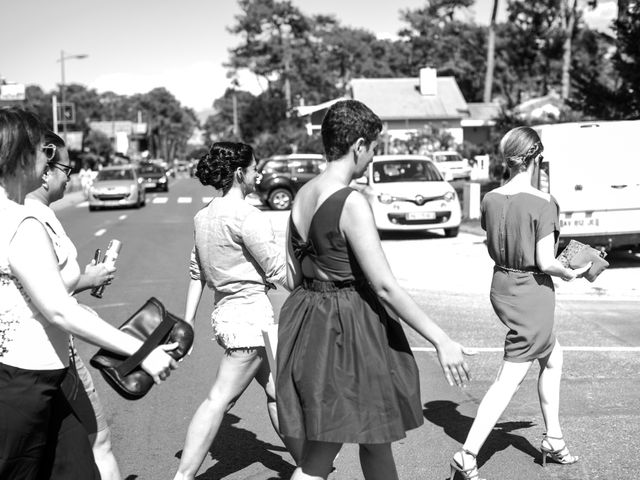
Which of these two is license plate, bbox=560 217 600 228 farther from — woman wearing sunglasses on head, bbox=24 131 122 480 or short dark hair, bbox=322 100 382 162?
woman wearing sunglasses on head, bbox=24 131 122 480

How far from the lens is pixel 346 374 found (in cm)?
312

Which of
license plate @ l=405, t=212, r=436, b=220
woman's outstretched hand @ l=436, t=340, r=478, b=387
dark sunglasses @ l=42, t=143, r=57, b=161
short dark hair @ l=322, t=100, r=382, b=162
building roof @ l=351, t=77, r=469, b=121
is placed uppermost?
building roof @ l=351, t=77, r=469, b=121

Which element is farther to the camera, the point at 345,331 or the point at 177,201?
the point at 177,201

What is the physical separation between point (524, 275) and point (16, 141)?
8.87 ft

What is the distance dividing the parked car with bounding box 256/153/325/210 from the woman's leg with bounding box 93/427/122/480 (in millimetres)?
23781

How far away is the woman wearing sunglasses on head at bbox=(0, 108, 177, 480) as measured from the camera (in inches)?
103

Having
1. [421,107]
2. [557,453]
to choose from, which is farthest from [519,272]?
[421,107]

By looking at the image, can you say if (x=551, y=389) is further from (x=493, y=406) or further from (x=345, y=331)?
(x=345, y=331)

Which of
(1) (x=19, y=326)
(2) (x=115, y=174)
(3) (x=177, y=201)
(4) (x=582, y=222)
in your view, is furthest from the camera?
(3) (x=177, y=201)

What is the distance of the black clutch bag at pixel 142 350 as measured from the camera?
106 inches

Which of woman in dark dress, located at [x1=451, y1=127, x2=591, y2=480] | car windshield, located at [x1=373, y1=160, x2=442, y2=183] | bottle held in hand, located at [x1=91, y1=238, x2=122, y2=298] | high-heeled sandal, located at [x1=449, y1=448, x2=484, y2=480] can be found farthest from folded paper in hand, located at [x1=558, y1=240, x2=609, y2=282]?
car windshield, located at [x1=373, y1=160, x2=442, y2=183]

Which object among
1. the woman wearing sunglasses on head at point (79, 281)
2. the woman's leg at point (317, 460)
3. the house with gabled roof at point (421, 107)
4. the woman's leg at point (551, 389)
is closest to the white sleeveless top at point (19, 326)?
the woman wearing sunglasses on head at point (79, 281)

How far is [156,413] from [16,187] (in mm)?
3313

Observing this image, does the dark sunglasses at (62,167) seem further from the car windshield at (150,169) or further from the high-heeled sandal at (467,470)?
the car windshield at (150,169)
